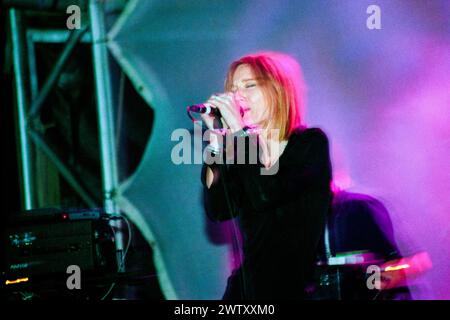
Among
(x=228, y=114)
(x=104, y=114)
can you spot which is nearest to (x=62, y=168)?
(x=104, y=114)

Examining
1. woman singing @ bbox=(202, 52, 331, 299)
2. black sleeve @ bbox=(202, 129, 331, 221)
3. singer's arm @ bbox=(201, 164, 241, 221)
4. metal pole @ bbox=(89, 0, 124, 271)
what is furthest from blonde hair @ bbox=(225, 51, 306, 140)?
metal pole @ bbox=(89, 0, 124, 271)

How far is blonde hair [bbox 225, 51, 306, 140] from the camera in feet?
6.57

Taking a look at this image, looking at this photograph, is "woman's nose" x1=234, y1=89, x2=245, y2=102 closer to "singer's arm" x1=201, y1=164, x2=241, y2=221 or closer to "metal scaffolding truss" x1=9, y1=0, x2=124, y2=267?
"singer's arm" x1=201, y1=164, x2=241, y2=221

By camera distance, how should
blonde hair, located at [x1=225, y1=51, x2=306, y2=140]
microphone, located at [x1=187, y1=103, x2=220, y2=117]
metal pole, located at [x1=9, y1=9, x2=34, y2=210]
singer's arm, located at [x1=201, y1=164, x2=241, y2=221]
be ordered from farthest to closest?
metal pole, located at [x1=9, y1=9, x2=34, y2=210]
blonde hair, located at [x1=225, y1=51, x2=306, y2=140]
singer's arm, located at [x1=201, y1=164, x2=241, y2=221]
microphone, located at [x1=187, y1=103, x2=220, y2=117]

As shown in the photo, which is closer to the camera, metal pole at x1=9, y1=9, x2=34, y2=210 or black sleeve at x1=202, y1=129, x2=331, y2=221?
black sleeve at x1=202, y1=129, x2=331, y2=221

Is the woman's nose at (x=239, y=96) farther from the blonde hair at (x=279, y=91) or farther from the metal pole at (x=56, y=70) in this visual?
the metal pole at (x=56, y=70)

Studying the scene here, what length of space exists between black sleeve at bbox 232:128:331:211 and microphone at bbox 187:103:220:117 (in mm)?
204

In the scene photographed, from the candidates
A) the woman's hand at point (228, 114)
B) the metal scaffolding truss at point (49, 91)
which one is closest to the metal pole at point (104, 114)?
the metal scaffolding truss at point (49, 91)

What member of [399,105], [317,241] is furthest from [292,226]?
[399,105]

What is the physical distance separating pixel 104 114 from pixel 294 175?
1.18 meters

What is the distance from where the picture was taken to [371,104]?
6.96ft

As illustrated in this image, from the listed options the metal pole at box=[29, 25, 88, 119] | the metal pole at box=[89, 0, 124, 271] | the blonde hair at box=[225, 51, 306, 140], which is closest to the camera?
the blonde hair at box=[225, 51, 306, 140]
